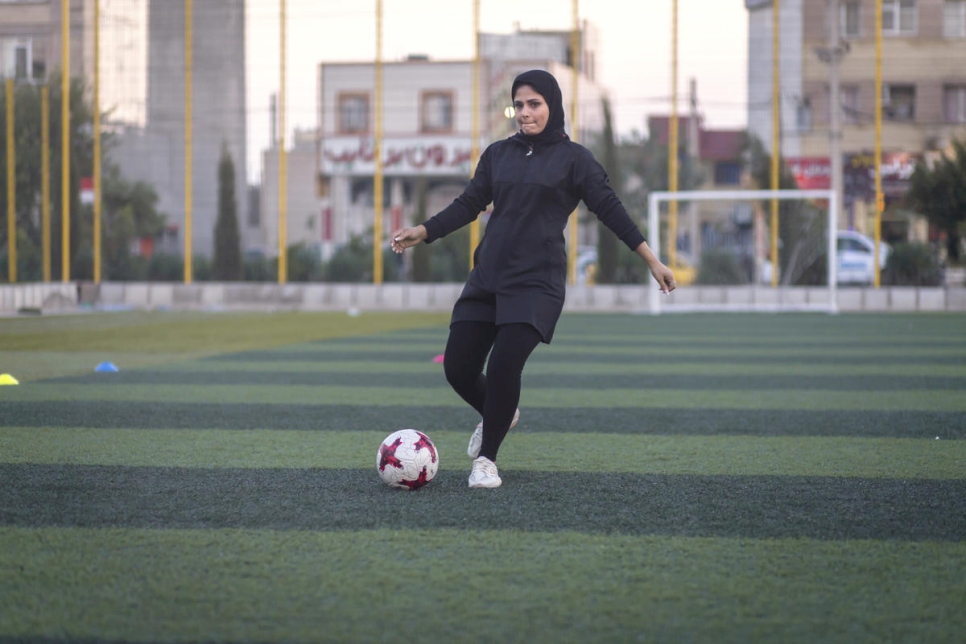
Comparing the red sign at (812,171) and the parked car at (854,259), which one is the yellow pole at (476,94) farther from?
the red sign at (812,171)

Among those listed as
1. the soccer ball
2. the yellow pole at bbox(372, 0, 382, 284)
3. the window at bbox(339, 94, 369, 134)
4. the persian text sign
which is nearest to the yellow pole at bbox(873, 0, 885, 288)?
the yellow pole at bbox(372, 0, 382, 284)

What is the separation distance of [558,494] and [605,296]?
20166 mm

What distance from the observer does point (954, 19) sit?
1219 inches

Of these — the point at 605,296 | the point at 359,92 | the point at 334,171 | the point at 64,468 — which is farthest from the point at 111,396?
the point at 334,171

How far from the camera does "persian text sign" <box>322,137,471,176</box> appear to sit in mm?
36938

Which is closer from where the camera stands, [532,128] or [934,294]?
[532,128]

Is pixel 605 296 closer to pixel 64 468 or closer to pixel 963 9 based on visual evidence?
pixel 963 9

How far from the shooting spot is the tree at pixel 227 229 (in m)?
25.8

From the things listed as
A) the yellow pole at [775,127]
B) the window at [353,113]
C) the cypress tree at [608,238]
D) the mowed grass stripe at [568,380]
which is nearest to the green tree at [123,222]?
the window at [353,113]

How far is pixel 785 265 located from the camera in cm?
2345

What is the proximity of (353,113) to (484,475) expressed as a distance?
92.0 feet

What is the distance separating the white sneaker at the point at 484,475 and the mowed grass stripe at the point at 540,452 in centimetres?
58

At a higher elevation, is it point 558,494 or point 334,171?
point 334,171

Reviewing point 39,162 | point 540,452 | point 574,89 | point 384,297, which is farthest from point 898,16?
point 540,452
